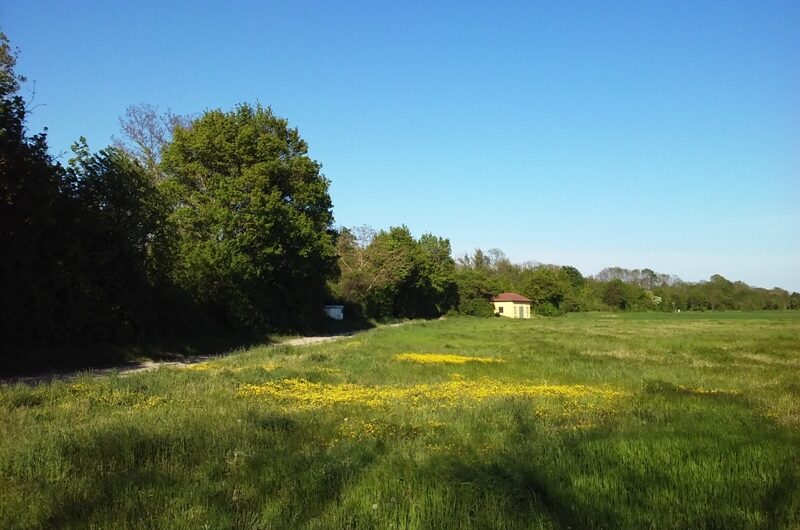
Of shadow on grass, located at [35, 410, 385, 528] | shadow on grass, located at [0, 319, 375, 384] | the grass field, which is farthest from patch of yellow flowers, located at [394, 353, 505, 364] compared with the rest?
shadow on grass, located at [35, 410, 385, 528]

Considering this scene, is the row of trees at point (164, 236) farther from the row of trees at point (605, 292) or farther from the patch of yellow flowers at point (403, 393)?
the row of trees at point (605, 292)

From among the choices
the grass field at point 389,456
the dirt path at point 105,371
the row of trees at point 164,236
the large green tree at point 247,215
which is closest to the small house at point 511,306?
the row of trees at point 164,236

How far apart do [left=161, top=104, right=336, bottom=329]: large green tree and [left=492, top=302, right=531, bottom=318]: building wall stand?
75256 mm

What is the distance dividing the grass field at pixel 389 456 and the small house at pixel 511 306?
317 ft

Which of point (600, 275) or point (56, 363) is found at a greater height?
point (600, 275)

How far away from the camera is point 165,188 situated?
33562 mm

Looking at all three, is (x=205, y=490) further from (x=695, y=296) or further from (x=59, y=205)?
(x=695, y=296)

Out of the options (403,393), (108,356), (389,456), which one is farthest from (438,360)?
(389,456)

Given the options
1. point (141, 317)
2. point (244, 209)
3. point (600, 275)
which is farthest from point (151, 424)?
point (600, 275)

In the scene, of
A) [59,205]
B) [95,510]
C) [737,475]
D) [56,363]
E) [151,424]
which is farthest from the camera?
[59,205]

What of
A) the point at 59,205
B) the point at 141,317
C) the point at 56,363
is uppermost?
the point at 59,205

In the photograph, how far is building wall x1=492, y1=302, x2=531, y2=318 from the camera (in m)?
110

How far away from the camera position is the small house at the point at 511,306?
10981 centimetres

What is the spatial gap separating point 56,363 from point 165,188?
17.5 meters
